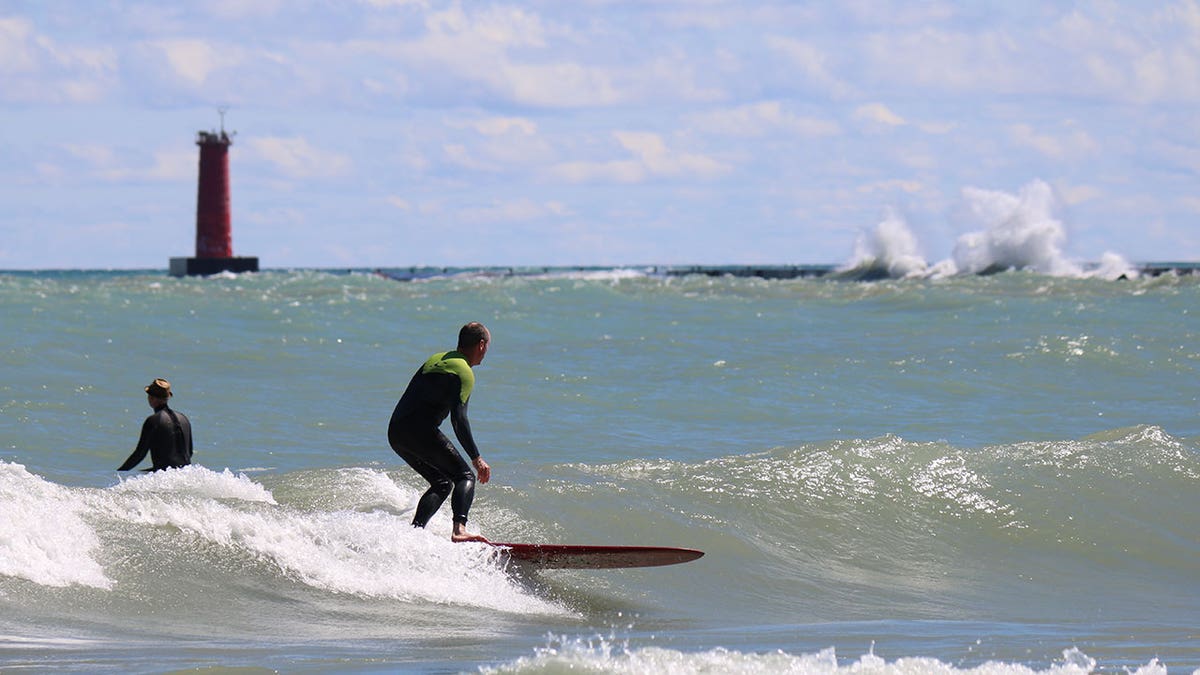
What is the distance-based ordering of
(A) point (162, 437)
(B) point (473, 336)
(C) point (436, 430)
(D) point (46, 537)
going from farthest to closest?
(A) point (162, 437) → (C) point (436, 430) → (B) point (473, 336) → (D) point (46, 537)

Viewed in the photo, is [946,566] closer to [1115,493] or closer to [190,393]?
[1115,493]

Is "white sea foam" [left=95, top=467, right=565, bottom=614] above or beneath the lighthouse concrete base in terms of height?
beneath

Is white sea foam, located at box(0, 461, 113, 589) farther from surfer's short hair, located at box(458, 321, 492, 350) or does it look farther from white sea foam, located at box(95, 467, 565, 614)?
surfer's short hair, located at box(458, 321, 492, 350)

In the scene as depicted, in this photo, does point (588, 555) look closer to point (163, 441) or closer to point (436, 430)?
point (436, 430)

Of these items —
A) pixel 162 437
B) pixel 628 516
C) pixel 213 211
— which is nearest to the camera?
pixel 162 437

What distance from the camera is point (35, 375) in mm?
21000

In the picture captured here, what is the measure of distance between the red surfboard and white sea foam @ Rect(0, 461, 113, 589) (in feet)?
8.14

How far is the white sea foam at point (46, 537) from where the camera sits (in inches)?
339

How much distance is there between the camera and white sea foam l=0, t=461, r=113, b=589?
8.60 metres

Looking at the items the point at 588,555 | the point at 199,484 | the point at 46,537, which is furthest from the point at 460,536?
the point at 199,484

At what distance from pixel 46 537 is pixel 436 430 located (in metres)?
2.42

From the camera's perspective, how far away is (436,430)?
932 centimetres

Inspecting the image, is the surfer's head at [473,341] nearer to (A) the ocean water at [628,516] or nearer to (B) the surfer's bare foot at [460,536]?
(B) the surfer's bare foot at [460,536]

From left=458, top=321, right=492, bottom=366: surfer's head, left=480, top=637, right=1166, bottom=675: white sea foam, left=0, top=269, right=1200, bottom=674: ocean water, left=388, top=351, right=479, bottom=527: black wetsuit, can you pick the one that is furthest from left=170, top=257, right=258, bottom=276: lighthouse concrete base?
left=480, top=637, right=1166, bottom=675: white sea foam
